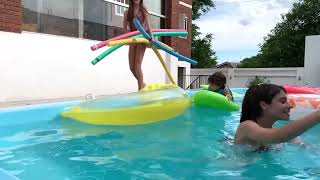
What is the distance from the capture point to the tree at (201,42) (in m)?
38.6

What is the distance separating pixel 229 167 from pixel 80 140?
1.60 metres

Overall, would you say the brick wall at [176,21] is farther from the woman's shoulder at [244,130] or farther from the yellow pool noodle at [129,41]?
the woman's shoulder at [244,130]

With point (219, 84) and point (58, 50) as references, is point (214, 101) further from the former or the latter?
point (58, 50)

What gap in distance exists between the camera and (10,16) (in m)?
8.32

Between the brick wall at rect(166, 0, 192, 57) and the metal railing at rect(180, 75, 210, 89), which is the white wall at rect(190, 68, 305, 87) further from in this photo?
the brick wall at rect(166, 0, 192, 57)

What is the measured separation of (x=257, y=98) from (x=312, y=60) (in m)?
13.9

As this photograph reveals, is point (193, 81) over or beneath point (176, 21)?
beneath

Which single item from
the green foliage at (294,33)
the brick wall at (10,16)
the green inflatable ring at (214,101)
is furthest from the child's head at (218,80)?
the green foliage at (294,33)

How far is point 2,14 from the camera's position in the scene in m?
8.20

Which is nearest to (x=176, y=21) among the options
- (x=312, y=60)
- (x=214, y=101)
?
(x=312, y=60)

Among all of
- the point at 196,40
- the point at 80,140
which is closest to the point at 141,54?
the point at 80,140

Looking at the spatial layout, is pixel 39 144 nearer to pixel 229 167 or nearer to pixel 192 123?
pixel 229 167

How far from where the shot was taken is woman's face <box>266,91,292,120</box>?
304 cm

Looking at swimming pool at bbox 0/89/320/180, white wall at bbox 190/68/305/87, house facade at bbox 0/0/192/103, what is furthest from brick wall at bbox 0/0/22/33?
white wall at bbox 190/68/305/87
